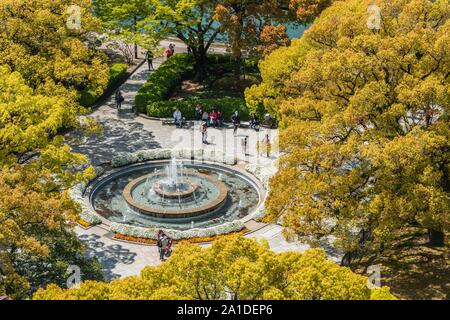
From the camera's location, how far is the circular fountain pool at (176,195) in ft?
122

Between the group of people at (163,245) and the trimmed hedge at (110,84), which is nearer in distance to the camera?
the group of people at (163,245)

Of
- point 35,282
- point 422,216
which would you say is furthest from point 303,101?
point 35,282

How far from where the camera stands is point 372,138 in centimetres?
2839

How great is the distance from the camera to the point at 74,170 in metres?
41.2

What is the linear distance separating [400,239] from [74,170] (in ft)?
69.8

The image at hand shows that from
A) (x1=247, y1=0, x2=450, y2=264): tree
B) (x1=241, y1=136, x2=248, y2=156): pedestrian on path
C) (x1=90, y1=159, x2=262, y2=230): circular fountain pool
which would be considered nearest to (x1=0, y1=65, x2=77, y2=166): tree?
(x1=90, y1=159, x2=262, y2=230): circular fountain pool

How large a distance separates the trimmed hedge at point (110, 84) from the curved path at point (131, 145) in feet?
2.94

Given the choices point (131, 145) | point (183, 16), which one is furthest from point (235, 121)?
point (183, 16)

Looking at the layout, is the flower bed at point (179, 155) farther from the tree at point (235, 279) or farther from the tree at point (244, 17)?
the tree at point (235, 279)

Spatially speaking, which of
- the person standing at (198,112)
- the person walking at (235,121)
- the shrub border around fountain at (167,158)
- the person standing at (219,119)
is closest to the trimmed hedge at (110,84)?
the person standing at (198,112)

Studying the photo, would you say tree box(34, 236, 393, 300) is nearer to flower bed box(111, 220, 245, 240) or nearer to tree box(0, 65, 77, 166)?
tree box(0, 65, 77, 166)

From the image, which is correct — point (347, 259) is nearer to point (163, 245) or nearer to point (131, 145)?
point (163, 245)

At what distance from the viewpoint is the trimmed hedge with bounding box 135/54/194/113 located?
173ft

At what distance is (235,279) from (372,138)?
12.1 metres
